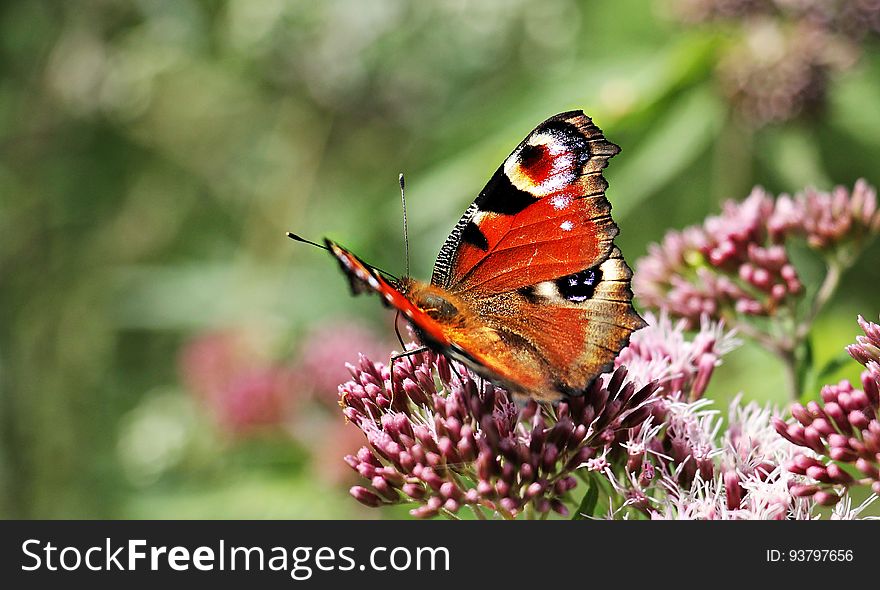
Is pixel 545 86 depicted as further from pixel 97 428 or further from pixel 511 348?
pixel 97 428

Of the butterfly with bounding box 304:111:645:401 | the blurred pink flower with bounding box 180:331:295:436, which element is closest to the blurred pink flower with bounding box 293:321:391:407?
the blurred pink flower with bounding box 180:331:295:436

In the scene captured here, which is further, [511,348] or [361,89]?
[361,89]

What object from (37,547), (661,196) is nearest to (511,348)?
(37,547)

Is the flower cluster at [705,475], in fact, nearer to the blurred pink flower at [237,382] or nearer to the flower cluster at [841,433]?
the flower cluster at [841,433]

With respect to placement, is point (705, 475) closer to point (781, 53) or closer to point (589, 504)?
point (589, 504)

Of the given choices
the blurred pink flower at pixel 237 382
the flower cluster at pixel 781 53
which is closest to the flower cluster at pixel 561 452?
the flower cluster at pixel 781 53

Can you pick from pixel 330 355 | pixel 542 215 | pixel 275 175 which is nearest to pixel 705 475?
pixel 542 215
